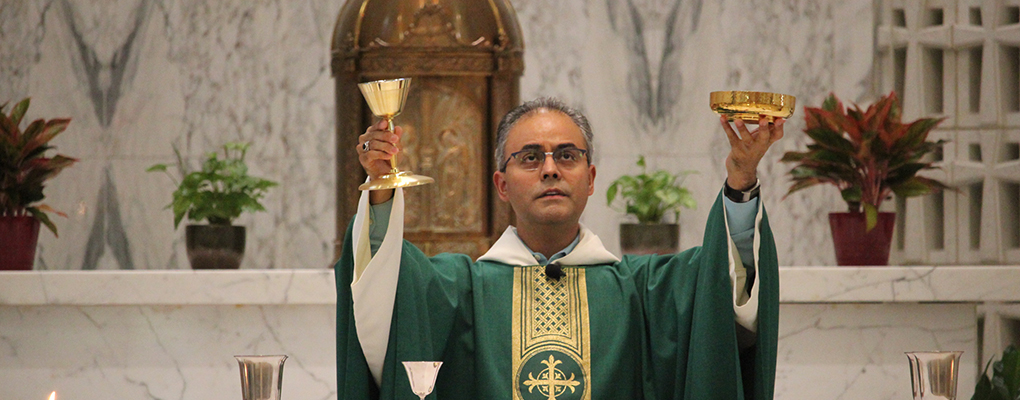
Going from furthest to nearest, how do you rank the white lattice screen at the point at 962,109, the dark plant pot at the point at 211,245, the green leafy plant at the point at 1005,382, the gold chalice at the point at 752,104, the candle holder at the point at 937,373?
the white lattice screen at the point at 962,109 → the dark plant pot at the point at 211,245 → the green leafy plant at the point at 1005,382 → the gold chalice at the point at 752,104 → the candle holder at the point at 937,373

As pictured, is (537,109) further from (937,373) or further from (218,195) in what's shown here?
(218,195)

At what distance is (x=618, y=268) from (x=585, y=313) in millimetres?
240

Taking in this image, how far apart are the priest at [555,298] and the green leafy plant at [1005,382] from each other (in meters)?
1.75

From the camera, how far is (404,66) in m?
4.91

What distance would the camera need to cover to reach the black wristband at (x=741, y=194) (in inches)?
116

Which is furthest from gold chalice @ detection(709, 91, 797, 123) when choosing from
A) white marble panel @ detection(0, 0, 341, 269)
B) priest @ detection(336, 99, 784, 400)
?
white marble panel @ detection(0, 0, 341, 269)

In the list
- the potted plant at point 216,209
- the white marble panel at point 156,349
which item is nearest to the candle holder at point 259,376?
the white marble panel at point 156,349

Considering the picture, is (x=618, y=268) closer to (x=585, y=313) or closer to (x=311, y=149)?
(x=585, y=313)

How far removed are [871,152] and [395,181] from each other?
2.70 m

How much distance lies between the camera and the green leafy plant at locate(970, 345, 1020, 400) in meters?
4.26

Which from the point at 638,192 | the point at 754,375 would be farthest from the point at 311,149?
the point at 754,375

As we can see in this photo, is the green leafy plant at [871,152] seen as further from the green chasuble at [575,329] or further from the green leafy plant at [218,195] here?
the green leafy plant at [218,195]

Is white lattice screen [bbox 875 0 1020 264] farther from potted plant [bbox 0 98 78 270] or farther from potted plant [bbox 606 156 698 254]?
→ potted plant [bbox 0 98 78 270]

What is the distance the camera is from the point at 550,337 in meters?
3.29
